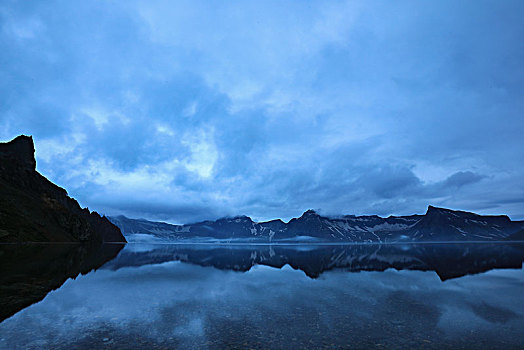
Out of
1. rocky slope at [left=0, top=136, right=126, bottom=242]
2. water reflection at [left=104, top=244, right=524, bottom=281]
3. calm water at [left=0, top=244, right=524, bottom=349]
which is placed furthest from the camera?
rocky slope at [left=0, top=136, right=126, bottom=242]

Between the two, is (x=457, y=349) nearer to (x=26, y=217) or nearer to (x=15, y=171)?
(x=26, y=217)

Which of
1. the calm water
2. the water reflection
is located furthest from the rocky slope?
the calm water

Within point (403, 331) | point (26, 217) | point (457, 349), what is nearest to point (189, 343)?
point (403, 331)

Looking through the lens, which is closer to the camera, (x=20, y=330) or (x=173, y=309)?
(x=20, y=330)

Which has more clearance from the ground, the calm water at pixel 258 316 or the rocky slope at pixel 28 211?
the rocky slope at pixel 28 211

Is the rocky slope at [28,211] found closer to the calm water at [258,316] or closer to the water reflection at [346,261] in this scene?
the water reflection at [346,261]

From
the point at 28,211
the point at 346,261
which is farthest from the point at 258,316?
the point at 28,211

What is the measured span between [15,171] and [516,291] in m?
233

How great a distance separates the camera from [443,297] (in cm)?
2864

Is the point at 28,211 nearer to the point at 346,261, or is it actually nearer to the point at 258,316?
the point at 346,261

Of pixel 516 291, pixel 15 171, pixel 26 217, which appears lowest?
pixel 516 291

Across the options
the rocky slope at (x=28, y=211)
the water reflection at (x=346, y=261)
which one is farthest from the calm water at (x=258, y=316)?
the rocky slope at (x=28, y=211)

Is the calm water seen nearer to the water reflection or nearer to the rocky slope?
the water reflection

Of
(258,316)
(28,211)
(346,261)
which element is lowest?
(346,261)
